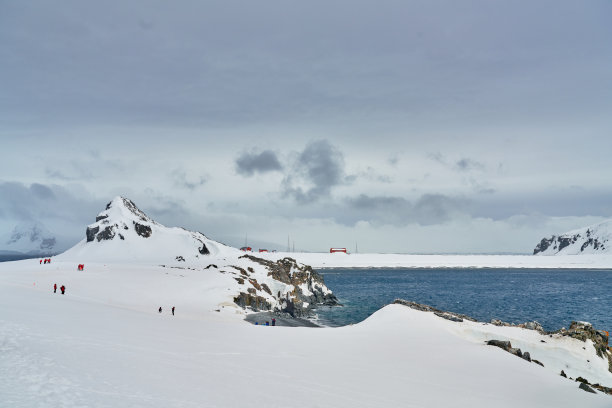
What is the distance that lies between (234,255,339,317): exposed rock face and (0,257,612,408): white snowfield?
101ft

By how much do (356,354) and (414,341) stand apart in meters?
6.49

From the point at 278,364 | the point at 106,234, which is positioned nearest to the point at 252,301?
the point at 278,364

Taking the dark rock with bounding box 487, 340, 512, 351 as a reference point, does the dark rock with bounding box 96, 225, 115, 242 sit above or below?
above

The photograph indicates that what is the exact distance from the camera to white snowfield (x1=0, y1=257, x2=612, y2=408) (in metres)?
12.6

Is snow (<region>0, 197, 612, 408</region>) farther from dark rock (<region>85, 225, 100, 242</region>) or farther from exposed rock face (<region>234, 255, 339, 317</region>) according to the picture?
dark rock (<region>85, 225, 100, 242</region>)

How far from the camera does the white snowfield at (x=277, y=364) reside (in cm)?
1263

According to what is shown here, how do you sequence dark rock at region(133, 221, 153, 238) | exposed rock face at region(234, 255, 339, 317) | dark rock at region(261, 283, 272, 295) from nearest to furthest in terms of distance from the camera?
exposed rock face at region(234, 255, 339, 317)
dark rock at region(261, 283, 272, 295)
dark rock at region(133, 221, 153, 238)

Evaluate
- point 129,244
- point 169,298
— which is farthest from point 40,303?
point 129,244

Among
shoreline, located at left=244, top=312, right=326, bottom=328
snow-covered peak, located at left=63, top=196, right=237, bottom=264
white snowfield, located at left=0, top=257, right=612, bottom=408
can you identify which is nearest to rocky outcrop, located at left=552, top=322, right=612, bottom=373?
white snowfield, located at left=0, top=257, right=612, bottom=408

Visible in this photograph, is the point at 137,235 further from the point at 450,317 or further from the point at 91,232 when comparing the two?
the point at 450,317

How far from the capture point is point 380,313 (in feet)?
127

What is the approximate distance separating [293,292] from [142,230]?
76.7m

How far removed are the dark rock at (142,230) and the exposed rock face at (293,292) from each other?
163 feet

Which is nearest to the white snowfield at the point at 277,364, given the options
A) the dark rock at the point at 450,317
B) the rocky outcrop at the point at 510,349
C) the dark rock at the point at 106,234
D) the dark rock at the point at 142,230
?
the rocky outcrop at the point at 510,349
